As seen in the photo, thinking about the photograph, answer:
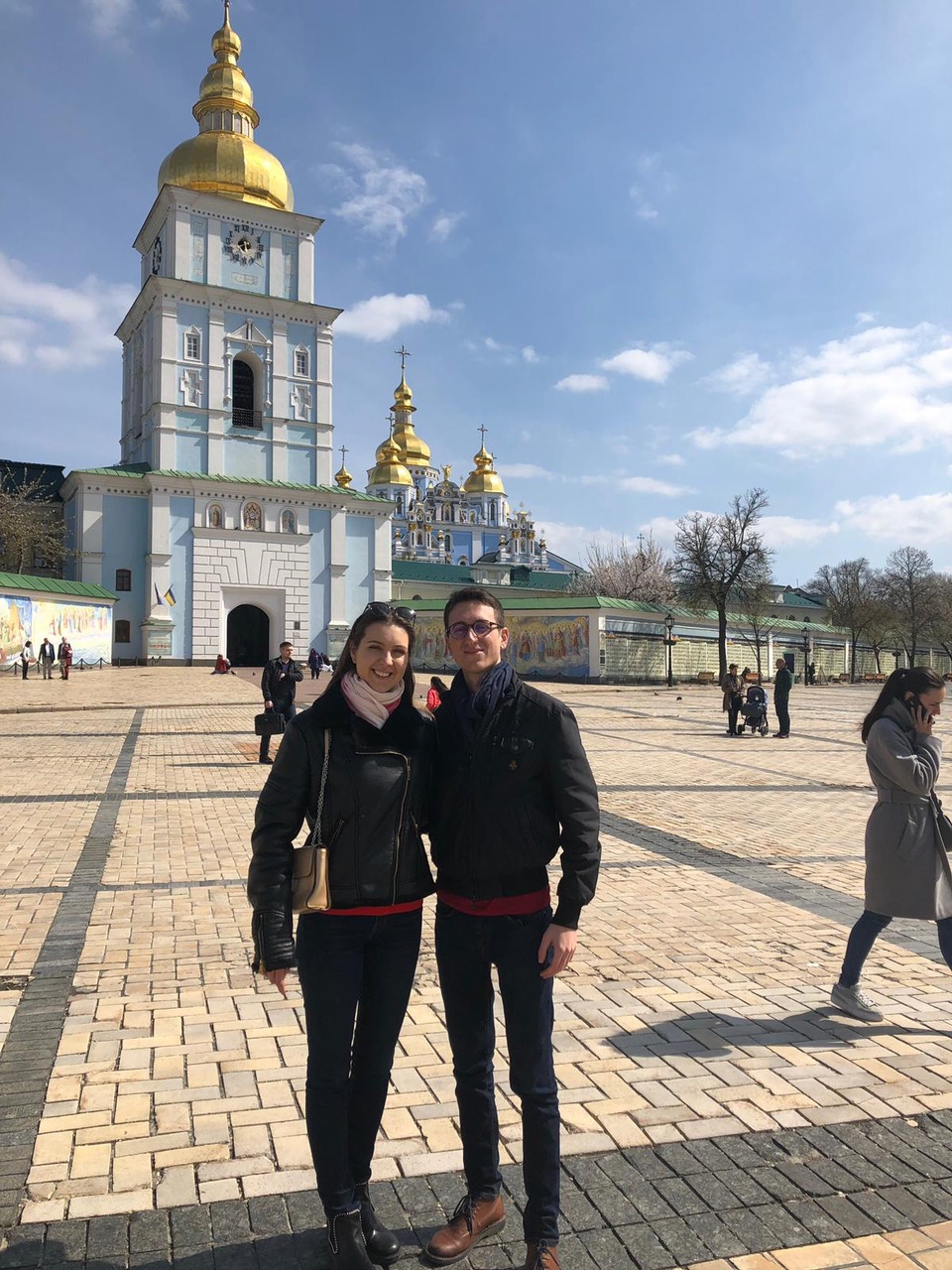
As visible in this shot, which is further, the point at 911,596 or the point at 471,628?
the point at 911,596

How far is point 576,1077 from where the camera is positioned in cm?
391

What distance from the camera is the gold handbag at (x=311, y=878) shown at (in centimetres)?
269

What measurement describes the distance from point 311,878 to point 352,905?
0.51ft

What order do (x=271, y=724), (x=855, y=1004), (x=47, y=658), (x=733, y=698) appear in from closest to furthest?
(x=855, y=1004) < (x=271, y=724) < (x=733, y=698) < (x=47, y=658)

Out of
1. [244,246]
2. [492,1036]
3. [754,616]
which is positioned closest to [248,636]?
[244,246]

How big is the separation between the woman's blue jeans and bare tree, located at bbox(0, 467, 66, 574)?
148 ft

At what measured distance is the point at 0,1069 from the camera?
392 centimetres

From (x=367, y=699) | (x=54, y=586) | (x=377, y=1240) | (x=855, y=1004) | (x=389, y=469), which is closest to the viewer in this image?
(x=377, y=1240)

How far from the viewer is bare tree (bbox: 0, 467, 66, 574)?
43.7 m

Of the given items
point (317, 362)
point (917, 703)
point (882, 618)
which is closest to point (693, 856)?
point (917, 703)

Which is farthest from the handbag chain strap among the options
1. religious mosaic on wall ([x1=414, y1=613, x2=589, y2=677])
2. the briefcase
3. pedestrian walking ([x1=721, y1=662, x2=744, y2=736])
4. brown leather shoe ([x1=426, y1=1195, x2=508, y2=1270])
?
religious mosaic on wall ([x1=414, y1=613, x2=589, y2=677])

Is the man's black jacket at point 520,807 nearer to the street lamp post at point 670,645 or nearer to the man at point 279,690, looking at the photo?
the man at point 279,690

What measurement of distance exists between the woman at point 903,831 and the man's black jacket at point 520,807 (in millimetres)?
2330

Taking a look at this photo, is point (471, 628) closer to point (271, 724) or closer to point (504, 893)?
point (504, 893)
